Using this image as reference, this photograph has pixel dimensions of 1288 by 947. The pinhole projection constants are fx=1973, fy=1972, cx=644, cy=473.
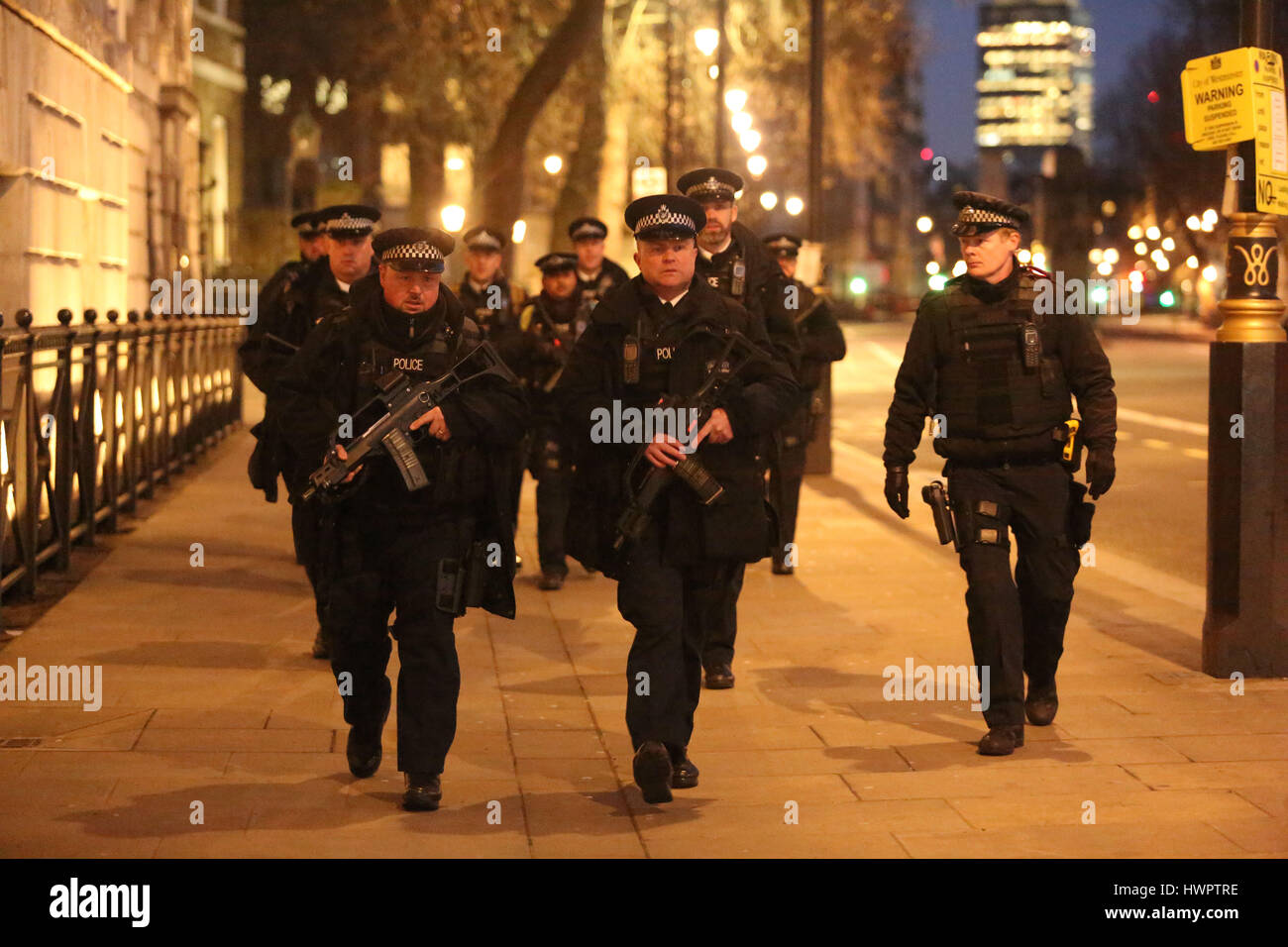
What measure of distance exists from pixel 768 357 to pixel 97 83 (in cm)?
1158

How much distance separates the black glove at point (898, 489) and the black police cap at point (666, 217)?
1.28 meters

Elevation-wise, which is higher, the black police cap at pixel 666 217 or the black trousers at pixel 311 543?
the black police cap at pixel 666 217

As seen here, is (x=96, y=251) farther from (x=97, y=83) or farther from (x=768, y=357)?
(x=768, y=357)

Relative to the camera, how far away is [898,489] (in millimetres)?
7207

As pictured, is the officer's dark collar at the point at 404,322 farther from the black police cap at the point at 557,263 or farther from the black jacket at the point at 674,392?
the black police cap at the point at 557,263

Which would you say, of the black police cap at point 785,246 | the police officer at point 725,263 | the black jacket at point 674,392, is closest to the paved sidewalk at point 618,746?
the police officer at point 725,263

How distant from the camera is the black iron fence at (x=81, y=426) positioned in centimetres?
973

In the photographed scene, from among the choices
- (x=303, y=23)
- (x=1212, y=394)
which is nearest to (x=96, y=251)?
(x=1212, y=394)

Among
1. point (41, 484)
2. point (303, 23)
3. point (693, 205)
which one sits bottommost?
point (41, 484)

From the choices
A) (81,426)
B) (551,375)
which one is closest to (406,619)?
(551,375)

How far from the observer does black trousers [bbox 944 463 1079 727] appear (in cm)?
713

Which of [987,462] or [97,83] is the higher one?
[97,83]

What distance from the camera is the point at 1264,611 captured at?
824 cm

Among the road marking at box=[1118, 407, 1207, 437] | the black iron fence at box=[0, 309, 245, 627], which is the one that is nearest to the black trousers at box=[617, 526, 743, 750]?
the black iron fence at box=[0, 309, 245, 627]
